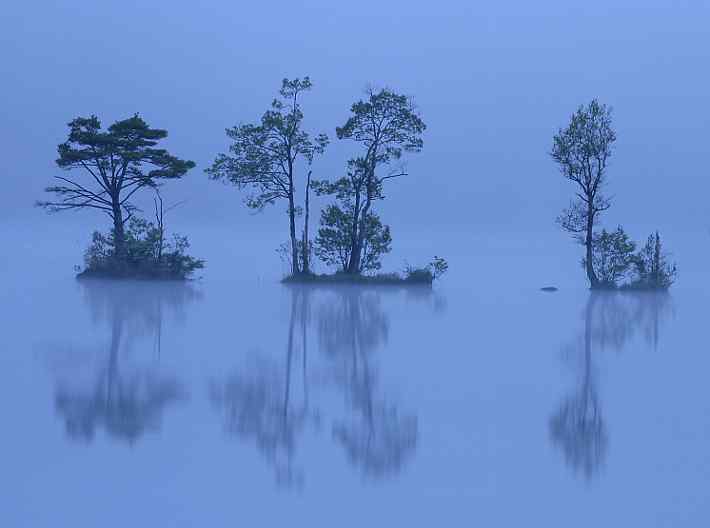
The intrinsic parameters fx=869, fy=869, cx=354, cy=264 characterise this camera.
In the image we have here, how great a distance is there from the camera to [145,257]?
27422mm

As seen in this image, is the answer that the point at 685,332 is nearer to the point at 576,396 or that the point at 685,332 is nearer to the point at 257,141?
the point at 576,396

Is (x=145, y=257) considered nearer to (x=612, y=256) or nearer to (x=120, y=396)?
(x=612, y=256)

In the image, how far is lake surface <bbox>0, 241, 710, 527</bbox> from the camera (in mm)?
5570

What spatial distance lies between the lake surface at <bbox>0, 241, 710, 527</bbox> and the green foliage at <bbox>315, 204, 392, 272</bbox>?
1118 cm

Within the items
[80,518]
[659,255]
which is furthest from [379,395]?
[659,255]

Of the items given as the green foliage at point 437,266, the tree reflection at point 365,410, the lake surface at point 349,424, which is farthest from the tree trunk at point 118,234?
the tree reflection at point 365,410

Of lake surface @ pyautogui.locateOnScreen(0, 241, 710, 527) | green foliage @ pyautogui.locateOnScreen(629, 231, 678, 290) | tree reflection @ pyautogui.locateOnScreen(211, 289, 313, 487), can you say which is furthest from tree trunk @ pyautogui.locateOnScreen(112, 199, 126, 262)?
tree reflection @ pyautogui.locateOnScreen(211, 289, 313, 487)

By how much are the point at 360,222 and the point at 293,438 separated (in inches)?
778

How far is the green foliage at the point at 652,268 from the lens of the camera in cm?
2649

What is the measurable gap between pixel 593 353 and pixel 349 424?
5.89 metres

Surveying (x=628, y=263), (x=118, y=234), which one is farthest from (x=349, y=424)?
(x=118, y=234)

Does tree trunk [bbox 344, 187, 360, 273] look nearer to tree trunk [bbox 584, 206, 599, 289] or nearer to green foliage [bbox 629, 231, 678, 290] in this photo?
tree trunk [bbox 584, 206, 599, 289]

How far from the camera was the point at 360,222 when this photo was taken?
26672 mm

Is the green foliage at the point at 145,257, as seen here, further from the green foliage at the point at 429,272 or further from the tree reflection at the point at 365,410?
the tree reflection at the point at 365,410
